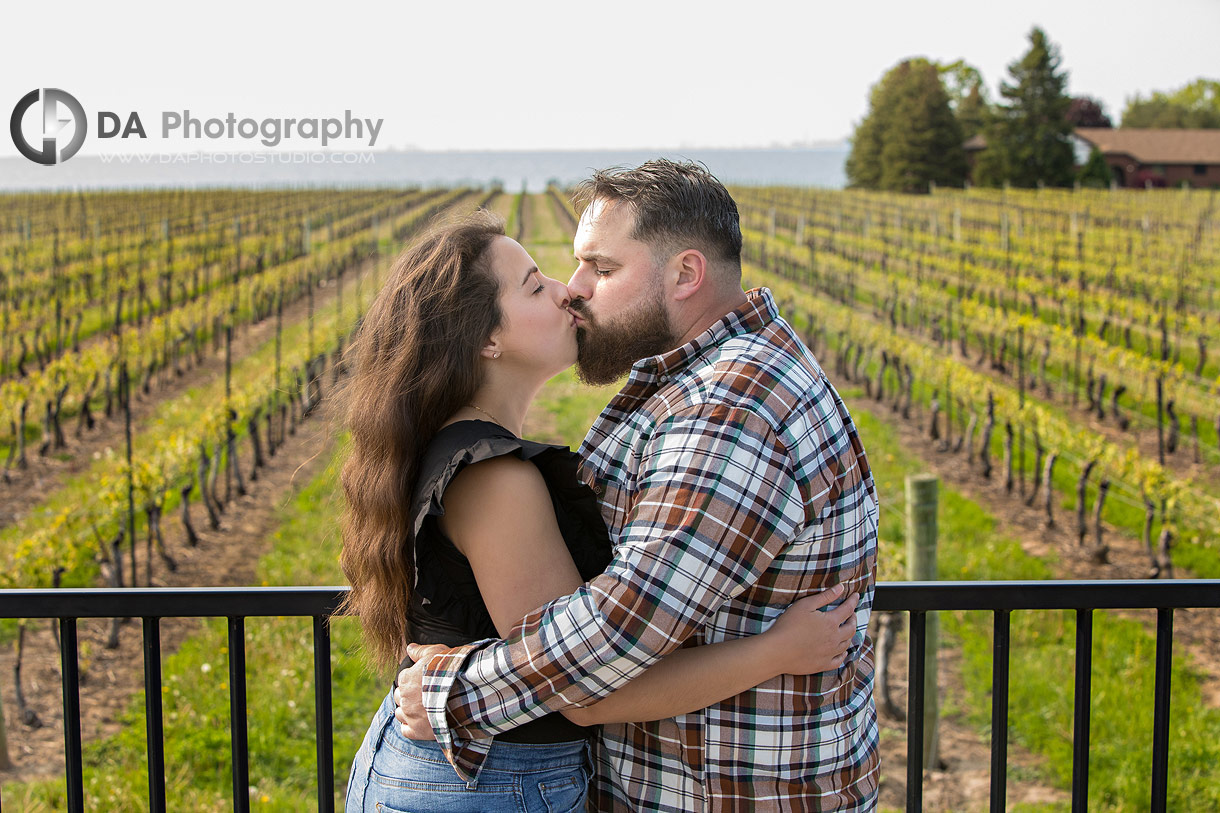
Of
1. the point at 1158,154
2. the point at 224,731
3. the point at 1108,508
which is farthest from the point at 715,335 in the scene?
the point at 1158,154

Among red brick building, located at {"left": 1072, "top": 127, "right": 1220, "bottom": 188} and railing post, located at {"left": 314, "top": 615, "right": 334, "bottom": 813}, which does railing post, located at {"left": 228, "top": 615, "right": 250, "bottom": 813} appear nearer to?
railing post, located at {"left": 314, "top": 615, "right": 334, "bottom": 813}

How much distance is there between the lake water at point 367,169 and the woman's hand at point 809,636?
12280 millimetres

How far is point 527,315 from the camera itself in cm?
117

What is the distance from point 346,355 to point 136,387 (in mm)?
12448

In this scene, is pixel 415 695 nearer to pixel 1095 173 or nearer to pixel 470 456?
pixel 470 456

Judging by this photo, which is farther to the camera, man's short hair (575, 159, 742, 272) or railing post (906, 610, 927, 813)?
railing post (906, 610, 927, 813)

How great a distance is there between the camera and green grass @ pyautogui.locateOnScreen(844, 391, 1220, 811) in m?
5.94

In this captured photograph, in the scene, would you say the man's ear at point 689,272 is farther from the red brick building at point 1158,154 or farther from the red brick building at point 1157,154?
the red brick building at point 1158,154

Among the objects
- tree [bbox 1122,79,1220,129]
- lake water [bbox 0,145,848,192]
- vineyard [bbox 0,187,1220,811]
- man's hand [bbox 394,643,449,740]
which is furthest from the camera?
tree [bbox 1122,79,1220,129]

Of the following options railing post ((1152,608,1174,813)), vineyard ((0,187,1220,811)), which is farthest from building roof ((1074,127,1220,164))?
railing post ((1152,608,1174,813))

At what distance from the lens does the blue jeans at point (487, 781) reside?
1.11 meters

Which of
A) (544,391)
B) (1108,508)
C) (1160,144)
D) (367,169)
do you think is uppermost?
(1160,144)

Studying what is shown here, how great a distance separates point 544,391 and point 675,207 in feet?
41.3

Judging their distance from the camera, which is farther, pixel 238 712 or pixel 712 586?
pixel 238 712
